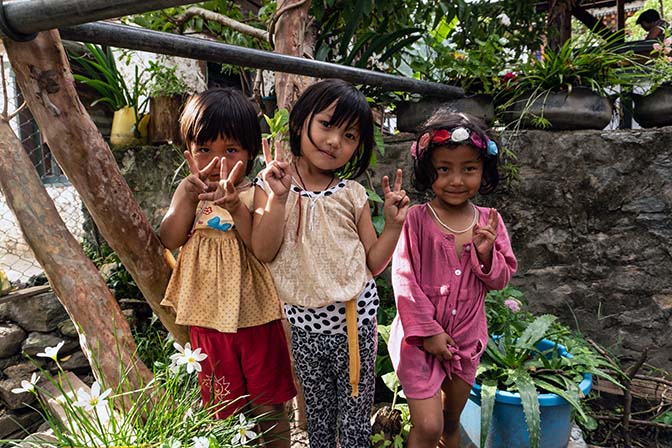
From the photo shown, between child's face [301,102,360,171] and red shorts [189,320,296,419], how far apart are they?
0.60 meters

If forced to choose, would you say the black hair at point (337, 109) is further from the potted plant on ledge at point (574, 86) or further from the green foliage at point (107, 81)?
the green foliage at point (107, 81)

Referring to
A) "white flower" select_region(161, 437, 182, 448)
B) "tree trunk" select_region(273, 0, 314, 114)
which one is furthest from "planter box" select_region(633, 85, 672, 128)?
"white flower" select_region(161, 437, 182, 448)

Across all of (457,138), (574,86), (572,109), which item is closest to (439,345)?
(457,138)

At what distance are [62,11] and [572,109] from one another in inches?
100

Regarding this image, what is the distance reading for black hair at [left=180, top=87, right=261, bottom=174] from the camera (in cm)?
131

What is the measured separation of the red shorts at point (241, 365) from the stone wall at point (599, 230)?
175cm

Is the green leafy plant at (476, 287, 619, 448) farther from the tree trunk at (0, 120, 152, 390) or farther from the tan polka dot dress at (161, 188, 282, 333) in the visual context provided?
the tree trunk at (0, 120, 152, 390)

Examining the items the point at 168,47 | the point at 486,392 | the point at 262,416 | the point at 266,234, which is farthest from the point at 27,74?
the point at 486,392

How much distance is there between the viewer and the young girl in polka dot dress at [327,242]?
1286mm

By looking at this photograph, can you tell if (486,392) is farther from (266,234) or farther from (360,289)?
(266,234)

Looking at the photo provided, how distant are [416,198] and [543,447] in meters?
1.53

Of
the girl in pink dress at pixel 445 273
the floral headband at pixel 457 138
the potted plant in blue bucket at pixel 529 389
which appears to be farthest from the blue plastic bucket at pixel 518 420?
the floral headband at pixel 457 138

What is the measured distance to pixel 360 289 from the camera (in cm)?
133

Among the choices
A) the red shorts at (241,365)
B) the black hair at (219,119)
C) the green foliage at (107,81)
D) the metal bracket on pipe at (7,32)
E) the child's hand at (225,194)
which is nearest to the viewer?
the metal bracket on pipe at (7,32)
